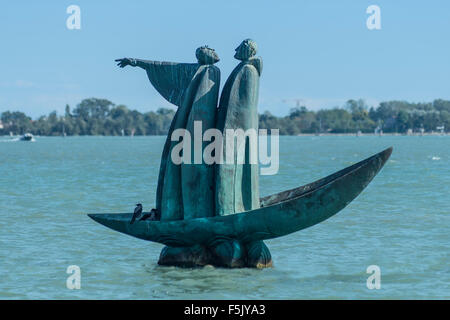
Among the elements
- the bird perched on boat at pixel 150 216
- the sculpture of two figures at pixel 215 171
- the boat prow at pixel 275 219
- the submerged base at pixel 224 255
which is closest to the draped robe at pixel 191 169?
the sculpture of two figures at pixel 215 171

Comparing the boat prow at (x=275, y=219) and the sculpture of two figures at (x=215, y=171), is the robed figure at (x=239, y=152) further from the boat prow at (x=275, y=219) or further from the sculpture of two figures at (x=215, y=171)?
the boat prow at (x=275, y=219)

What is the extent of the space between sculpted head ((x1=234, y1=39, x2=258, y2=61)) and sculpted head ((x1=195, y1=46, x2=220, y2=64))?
0.37 meters

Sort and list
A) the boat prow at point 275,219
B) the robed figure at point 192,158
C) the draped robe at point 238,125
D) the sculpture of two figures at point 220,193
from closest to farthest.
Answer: the boat prow at point 275,219 < the sculpture of two figures at point 220,193 < the draped robe at point 238,125 < the robed figure at point 192,158

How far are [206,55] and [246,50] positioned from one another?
0.67 m

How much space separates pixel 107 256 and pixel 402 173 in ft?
121

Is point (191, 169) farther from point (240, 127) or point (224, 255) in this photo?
point (224, 255)

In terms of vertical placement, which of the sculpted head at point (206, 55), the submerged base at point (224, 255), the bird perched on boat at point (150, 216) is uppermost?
the sculpted head at point (206, 55)

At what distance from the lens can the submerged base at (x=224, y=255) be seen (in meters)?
16.4

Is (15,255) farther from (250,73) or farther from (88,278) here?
(250,73)

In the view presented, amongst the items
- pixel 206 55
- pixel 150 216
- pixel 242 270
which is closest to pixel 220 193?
pixel 242 270

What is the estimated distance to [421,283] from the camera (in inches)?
655

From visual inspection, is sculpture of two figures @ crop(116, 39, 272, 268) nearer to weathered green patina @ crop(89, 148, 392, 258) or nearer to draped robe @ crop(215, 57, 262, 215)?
draped robe @ crop(215, 57, 262, 215)

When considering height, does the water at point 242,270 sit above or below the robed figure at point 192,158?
below
